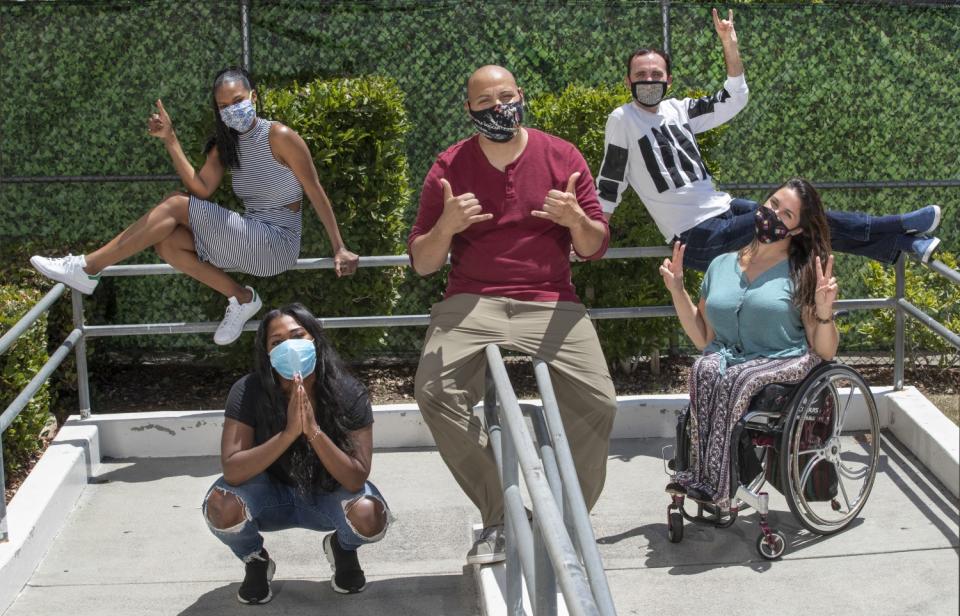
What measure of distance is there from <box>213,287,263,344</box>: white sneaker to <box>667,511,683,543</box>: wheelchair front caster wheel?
7.10 ft

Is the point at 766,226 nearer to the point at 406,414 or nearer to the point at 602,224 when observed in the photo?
the point at 602,224

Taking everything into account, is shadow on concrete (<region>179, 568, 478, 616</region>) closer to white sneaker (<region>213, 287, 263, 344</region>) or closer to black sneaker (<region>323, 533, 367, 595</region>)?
black sneaker (<region>323, 533, 367, 595</region>)

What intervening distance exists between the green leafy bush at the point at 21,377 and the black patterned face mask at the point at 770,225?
3232 millimetres

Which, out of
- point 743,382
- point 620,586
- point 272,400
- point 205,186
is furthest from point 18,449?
point 743,382

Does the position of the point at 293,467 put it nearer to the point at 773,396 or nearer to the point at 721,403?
the point at 721,403

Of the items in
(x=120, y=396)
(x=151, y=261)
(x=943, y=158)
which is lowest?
(x=120, y=396)

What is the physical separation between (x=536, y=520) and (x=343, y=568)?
166 cm

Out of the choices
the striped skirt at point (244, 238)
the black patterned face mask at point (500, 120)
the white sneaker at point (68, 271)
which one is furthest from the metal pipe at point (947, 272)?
the white sneaker at point (68, 271)

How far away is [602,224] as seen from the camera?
15.3 ft

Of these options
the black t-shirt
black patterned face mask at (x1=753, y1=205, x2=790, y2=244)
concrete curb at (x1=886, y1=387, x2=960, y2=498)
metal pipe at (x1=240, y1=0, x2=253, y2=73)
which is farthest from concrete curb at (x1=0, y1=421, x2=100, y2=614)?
concrete curb at (x1=886, y1=387, x2=960, y2=498)

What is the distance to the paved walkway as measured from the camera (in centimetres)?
461

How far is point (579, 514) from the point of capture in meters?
3.30

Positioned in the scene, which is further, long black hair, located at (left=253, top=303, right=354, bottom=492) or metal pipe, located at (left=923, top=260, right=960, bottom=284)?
metal pipe, located at (left=923, top=260, right=960, bottom=284)

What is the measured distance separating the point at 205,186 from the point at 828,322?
2785 mm
